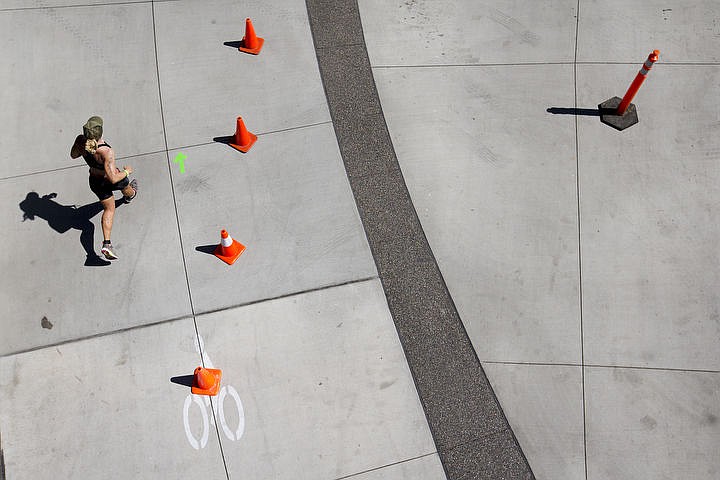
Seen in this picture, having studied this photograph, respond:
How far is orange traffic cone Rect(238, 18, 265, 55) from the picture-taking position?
738 centimetres

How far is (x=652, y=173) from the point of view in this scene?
22.3 ft

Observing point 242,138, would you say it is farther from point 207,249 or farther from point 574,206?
point 574,206

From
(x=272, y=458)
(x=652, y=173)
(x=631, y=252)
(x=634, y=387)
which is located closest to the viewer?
(x=272, y=458)

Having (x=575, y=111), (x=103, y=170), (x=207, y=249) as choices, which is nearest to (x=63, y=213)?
(x=103, y=170)

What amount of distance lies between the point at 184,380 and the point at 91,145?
7.94 feet

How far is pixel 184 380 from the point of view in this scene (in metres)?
5.68

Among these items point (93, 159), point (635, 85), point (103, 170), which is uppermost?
point (635, 85)

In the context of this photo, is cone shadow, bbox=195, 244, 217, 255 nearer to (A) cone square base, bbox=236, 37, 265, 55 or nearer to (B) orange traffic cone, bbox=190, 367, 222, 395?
(B) orange traffic cone, bbox=190, 367, 222, 395

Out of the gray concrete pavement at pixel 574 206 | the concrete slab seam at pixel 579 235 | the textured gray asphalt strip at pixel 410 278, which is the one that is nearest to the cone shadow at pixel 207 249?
the textured gray asphalt strip at pixel 410 278

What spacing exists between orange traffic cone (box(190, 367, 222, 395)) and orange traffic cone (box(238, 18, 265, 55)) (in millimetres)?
4175

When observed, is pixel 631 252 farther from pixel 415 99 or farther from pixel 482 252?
pixel 415 99

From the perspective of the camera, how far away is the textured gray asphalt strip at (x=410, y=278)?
5.50 meters

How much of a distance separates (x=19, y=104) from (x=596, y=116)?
710 cm

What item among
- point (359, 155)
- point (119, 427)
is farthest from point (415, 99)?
point (119, 427)
